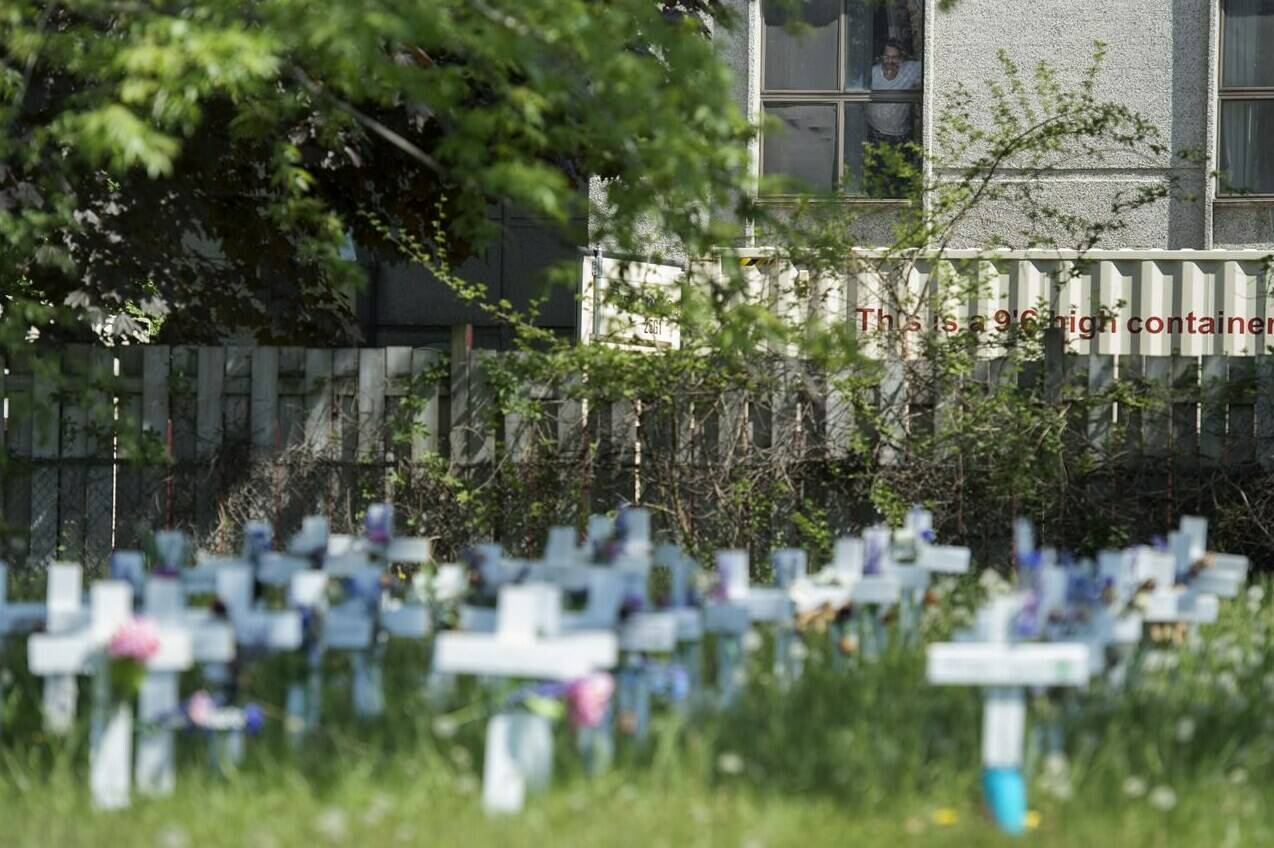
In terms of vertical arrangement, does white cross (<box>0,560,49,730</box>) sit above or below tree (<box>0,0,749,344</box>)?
below

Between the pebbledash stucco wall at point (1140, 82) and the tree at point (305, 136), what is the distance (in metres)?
5.12

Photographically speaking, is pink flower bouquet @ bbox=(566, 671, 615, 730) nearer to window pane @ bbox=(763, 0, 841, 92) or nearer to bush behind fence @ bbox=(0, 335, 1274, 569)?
bush behind fence @ bbox=(0, 335, 1274, 569)

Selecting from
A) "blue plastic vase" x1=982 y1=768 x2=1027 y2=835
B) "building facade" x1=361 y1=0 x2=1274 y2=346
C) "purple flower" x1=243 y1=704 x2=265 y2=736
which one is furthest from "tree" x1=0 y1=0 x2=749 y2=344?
"building facade" x1=361 y1=0 x2=1274 y2=346

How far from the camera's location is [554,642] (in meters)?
4.59

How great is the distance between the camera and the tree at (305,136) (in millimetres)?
6820

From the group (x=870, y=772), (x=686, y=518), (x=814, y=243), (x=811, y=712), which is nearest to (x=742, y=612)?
(x=811, y=712)

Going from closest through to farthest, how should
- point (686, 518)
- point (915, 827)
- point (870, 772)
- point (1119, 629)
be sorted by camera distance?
1. point (915, 827)
2. point (870, 772)
3. point (1119, 629)
4. point (686, 518)

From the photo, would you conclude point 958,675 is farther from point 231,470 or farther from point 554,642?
point 231,470

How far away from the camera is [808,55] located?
53.3 ft

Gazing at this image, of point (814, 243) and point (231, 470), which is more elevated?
point (814, 243)

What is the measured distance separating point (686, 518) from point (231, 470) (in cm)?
248

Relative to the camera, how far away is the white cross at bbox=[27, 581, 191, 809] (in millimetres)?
4645

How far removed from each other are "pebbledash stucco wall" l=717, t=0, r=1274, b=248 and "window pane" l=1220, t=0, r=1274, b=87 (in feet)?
0.72

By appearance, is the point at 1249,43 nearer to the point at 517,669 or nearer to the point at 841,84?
the point at 841,84
